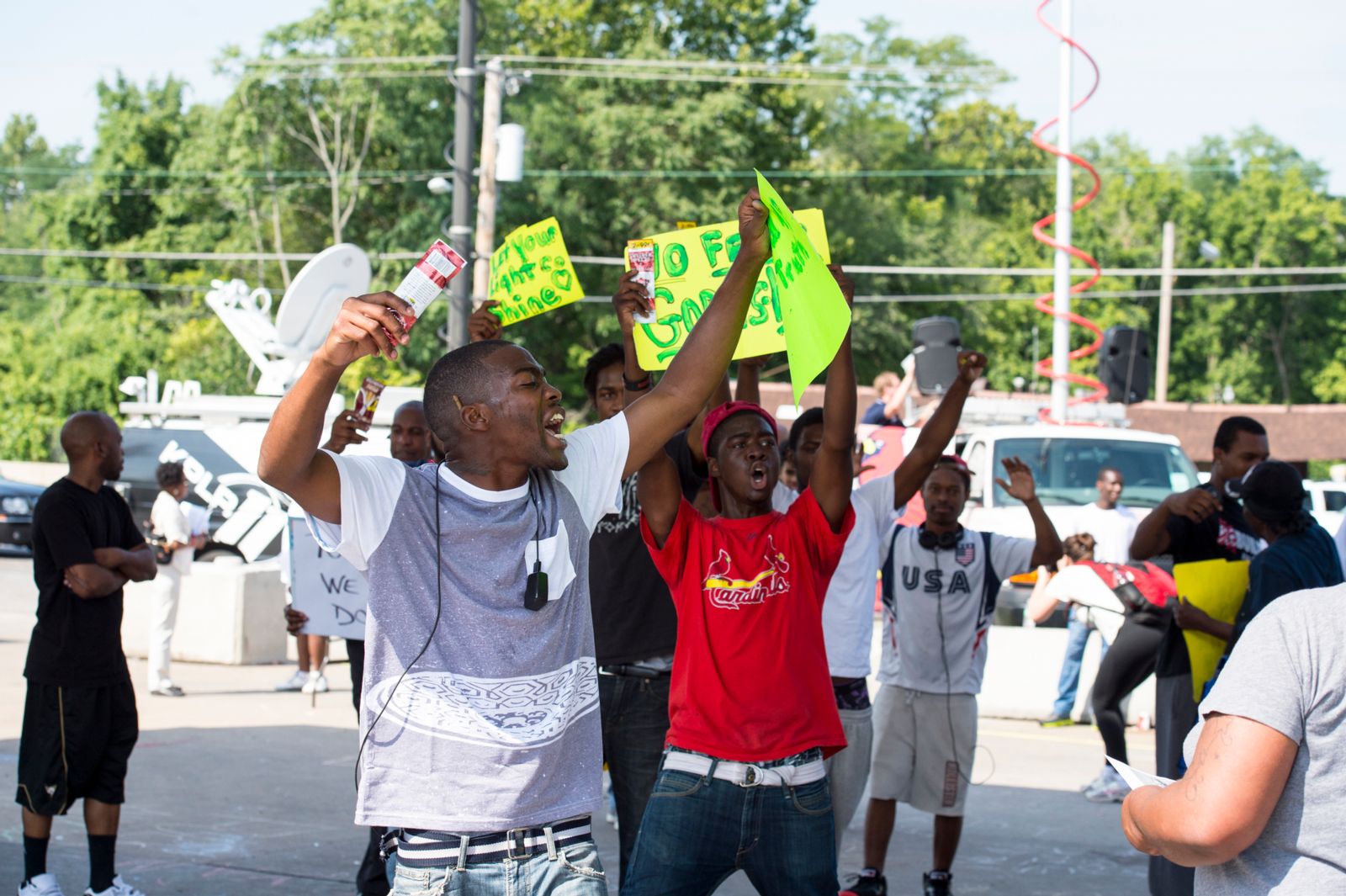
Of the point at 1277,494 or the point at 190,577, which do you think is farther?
the point at 190,577

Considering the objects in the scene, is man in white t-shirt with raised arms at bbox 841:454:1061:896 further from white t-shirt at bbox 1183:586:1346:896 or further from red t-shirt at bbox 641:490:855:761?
white t-shirt at bbox 1183:586:1346:896

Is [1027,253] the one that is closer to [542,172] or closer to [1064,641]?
[542,172]

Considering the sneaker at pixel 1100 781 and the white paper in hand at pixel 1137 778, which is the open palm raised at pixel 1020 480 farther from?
the white paper in hand at pixel 1137 778

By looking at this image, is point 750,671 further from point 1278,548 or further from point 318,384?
point 1278,548

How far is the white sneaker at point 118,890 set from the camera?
5691 mm

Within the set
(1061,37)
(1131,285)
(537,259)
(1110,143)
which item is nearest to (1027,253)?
(1131,285)

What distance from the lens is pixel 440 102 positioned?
37000mm

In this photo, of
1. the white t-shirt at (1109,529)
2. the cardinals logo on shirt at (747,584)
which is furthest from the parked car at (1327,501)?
the cardinals logo on shirt at (747,584)

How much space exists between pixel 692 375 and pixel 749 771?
1.22 meters

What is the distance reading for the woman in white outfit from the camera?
433 inches

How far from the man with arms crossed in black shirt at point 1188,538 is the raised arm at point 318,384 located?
3806mm

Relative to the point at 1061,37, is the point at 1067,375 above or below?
below

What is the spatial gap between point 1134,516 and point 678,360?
9296 millimetres

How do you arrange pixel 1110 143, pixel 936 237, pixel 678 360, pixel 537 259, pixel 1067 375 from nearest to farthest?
pixel 678 360, pixel 537 259, pixel 1067 375, pixel 936 237, pixel 1110 143
